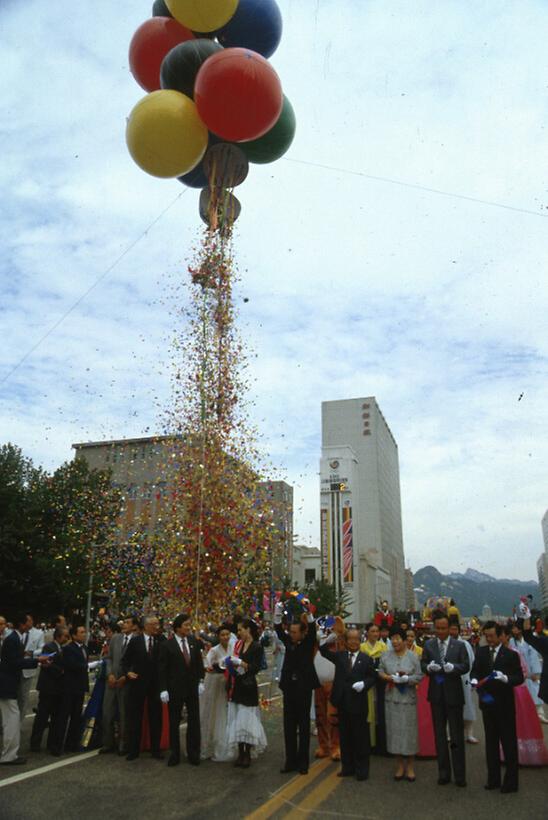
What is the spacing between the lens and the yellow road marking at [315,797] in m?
5.23

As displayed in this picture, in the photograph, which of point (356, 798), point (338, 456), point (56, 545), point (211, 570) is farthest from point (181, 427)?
point (338, 456)

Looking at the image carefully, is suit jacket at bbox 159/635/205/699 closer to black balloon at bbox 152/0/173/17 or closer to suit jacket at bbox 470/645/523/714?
suit jacket at bbox 470/645/523/714

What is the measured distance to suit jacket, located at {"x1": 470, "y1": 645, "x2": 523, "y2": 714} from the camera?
6352 millimetres

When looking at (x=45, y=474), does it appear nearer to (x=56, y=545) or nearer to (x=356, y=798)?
(x=56, y=545)

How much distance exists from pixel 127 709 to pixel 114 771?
1089mm

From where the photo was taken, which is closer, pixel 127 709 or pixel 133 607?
pixel 127 709

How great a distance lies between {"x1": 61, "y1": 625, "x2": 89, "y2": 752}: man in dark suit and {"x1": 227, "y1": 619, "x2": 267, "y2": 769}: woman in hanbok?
2.18 meters

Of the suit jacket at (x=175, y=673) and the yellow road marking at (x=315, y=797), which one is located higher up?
the suit jacket at (x=175, y=673)

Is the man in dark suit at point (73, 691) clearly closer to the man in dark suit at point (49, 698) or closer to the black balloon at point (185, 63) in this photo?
the man in dark suit at point (49, 698)

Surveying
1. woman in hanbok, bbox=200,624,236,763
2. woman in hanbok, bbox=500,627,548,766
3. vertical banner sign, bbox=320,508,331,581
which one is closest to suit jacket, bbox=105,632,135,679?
woman in hanbok, bbox=200,624,236,763

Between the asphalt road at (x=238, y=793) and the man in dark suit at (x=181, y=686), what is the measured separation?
0.26 meters

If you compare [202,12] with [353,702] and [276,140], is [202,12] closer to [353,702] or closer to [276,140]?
[276,140]

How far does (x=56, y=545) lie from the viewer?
98.3 ft

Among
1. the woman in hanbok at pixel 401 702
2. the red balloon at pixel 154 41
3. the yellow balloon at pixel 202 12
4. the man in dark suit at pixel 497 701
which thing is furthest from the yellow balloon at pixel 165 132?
the man in dark suit at pixel 497 701
